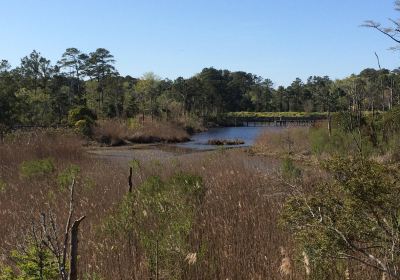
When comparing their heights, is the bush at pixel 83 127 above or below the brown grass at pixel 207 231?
above

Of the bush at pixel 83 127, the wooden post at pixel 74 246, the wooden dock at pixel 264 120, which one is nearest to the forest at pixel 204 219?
the wooden post at pixel 74 246

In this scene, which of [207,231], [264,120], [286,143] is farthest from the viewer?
[264,120]

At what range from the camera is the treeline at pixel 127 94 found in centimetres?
3950

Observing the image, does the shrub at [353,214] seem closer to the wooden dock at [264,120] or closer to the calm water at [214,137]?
the calm water at [214,137]

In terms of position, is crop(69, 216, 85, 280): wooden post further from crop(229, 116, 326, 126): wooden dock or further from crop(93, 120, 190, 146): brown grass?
crop(229, 116, 326, 126): wooden dock

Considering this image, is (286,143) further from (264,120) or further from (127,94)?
(264,120)

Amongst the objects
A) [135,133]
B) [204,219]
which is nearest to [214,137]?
[135,133]

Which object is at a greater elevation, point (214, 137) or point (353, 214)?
point (353, 214)

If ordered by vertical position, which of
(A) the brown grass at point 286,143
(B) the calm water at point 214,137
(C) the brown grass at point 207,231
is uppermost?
(C) the brown grass at point 207,231

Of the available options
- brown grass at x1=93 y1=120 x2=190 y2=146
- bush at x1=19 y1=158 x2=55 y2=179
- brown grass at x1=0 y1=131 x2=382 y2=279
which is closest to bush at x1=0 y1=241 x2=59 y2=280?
brown grass at x1=0 y1=131 x2=382 y2=279

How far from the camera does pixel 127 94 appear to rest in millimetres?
62719

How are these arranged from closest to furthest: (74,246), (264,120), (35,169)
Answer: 1. (74,246)
2. (35,169)
3. (264,120)

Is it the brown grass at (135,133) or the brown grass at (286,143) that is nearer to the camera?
the brown grass at (286,143)

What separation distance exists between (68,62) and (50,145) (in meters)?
56.2
